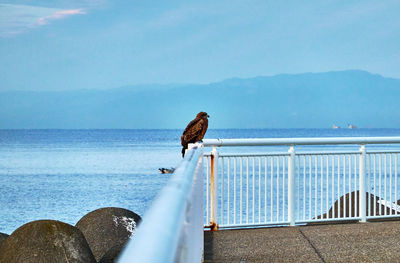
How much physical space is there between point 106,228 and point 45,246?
70.7 inches

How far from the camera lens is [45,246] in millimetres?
7227

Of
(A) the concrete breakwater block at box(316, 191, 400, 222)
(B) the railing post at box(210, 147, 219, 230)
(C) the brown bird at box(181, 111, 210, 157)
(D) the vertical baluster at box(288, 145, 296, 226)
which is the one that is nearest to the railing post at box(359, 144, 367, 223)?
(A) the concrete breakwater block at box(316, 191, 400, 222)

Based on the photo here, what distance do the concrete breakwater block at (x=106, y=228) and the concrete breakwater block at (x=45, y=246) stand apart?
4.99ft

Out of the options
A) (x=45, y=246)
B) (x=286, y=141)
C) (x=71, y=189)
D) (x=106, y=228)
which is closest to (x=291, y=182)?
(x=286, y=141)

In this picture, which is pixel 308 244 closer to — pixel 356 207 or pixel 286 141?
pixel 286 141

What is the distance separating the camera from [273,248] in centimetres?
700

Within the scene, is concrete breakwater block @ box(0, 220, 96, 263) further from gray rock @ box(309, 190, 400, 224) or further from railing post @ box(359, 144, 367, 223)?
railing post @ box(359, 144, 367, 223)

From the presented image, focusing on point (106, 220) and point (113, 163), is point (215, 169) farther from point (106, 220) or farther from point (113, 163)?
point (113, 163)

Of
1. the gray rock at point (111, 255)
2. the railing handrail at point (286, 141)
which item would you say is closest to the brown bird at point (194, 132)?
the railing handrail at point (286, 141)

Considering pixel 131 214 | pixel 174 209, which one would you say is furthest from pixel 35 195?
pixel 174 209

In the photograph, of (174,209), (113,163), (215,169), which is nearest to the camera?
(174,209)

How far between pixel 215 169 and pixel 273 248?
4.37ft

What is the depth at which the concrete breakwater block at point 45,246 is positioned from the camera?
23.6 ft

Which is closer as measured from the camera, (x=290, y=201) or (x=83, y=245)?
(x=83, y=245)
